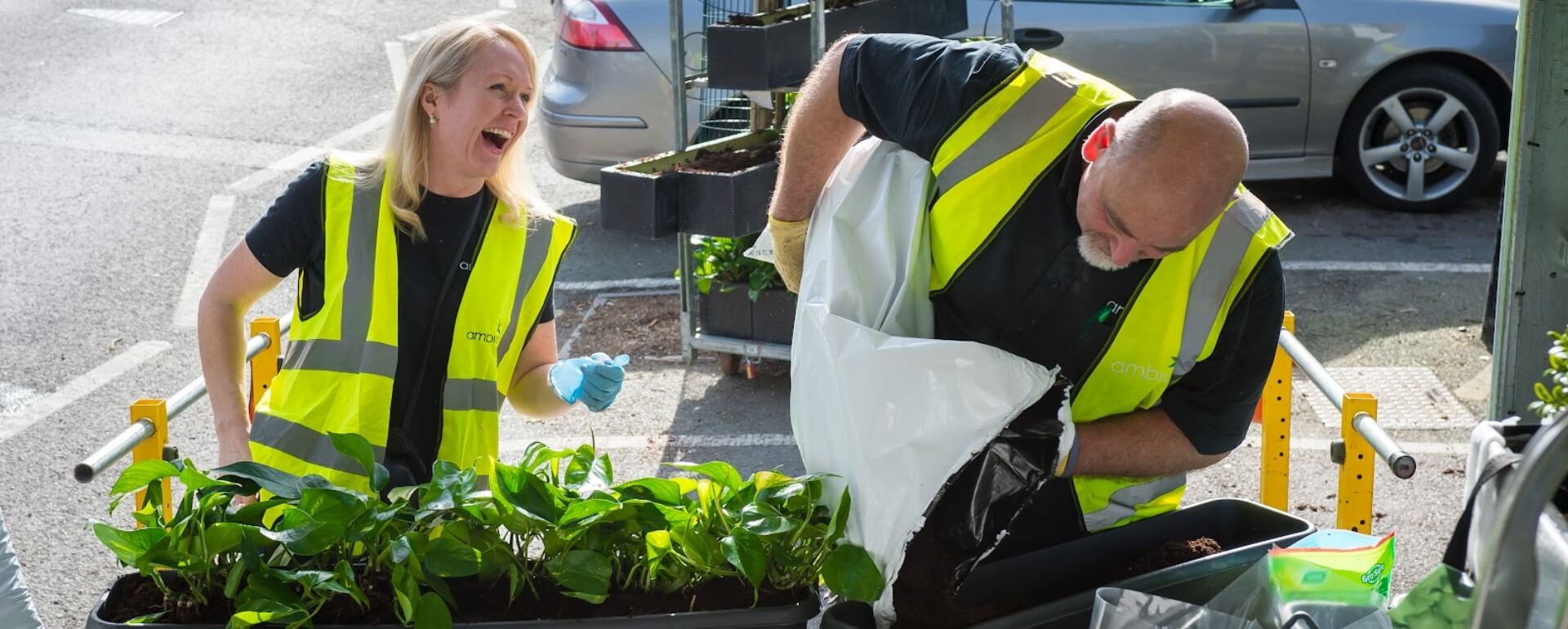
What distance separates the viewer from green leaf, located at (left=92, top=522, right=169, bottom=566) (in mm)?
1808

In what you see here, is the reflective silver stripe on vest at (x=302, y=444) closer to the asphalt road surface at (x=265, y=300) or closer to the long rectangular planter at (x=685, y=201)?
the asphalt road surface at (x=265, y=300)

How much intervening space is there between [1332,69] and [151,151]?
679 centimetres

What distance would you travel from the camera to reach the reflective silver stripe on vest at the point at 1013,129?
223cm

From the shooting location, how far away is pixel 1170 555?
207 centimetres

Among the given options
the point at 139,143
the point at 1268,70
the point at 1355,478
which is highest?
the point at 1355,478

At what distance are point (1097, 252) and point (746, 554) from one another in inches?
28.4

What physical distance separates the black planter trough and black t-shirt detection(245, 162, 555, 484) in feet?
3.38

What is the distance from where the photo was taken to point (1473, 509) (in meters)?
1.66

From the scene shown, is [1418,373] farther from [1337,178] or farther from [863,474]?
[863,474]

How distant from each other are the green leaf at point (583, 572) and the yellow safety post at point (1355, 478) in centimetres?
171

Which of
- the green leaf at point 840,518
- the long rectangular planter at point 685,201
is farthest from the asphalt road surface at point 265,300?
the green leaf at point 840,518

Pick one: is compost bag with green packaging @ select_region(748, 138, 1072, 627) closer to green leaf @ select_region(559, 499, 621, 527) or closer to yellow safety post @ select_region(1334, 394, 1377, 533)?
green leaf @ select_region(559, 499, 621, 527)

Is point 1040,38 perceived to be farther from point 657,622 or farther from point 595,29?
point 657,622

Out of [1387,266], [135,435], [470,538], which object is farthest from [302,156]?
[470,538]
